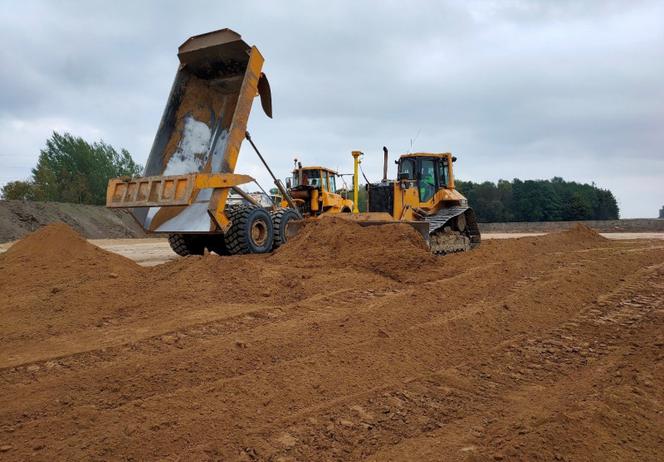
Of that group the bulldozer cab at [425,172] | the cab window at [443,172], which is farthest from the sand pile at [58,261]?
the cab window at [443,172]

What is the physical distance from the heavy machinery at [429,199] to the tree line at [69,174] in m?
37.7

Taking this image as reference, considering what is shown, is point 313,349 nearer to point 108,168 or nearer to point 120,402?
point 120,402

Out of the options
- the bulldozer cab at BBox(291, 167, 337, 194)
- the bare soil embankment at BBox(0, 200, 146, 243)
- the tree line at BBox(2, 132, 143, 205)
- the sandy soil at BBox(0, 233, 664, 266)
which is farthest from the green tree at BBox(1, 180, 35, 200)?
the bulldozer cab at BBox(291, 167, 337, 194)

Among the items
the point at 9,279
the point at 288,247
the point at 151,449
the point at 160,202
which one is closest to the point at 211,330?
the point at 151,449

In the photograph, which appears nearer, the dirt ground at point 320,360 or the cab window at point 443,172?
the dirt ground at point 320,360

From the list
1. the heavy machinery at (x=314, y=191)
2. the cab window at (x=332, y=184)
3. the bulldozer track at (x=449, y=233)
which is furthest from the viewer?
the cab window at (x=332, y=184)

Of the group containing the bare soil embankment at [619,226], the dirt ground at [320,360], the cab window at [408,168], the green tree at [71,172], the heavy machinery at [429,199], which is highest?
the green tree at [71,172]

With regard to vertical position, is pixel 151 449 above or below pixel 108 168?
below

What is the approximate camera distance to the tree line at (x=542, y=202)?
184 ft

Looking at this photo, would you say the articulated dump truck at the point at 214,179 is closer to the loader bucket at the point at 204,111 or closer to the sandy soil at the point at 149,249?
the loader bucket at the point at 204,111

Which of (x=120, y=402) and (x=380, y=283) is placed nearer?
(x=120, y=402)

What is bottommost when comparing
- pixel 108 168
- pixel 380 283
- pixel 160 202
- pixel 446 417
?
pixel 446 417

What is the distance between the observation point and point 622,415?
274 cm

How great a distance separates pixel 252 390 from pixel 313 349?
0.78m
